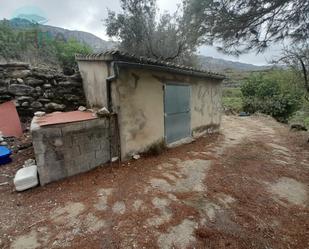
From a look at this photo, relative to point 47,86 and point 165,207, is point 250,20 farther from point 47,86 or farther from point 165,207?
point 47,86

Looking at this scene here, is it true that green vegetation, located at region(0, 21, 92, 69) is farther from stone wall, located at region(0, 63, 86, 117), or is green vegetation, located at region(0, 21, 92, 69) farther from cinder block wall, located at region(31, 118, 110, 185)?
cinder block wall, located at region(31, 118, 110, 185)

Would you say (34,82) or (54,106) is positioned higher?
(34,82)

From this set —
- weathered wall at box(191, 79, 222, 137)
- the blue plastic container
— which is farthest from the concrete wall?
the blue plastic container

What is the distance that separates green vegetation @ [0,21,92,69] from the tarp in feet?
11.3

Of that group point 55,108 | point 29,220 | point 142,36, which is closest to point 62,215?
point 29,220

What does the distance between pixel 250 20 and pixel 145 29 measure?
7.48 meters

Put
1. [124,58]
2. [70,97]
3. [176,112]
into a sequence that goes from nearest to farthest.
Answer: [124,58], [176,112], [70,97]

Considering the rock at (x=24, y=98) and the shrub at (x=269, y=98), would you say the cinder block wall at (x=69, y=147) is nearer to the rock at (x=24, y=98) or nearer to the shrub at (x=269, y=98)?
the rock at (x=24, y=98)

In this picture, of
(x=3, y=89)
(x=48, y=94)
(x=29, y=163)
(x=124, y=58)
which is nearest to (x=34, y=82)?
(x=48, y=94)

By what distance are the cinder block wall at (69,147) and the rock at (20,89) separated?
2.42 meters

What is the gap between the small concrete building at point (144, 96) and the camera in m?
4.66

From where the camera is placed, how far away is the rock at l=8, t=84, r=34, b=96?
5645mm

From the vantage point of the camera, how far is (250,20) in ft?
15.0
